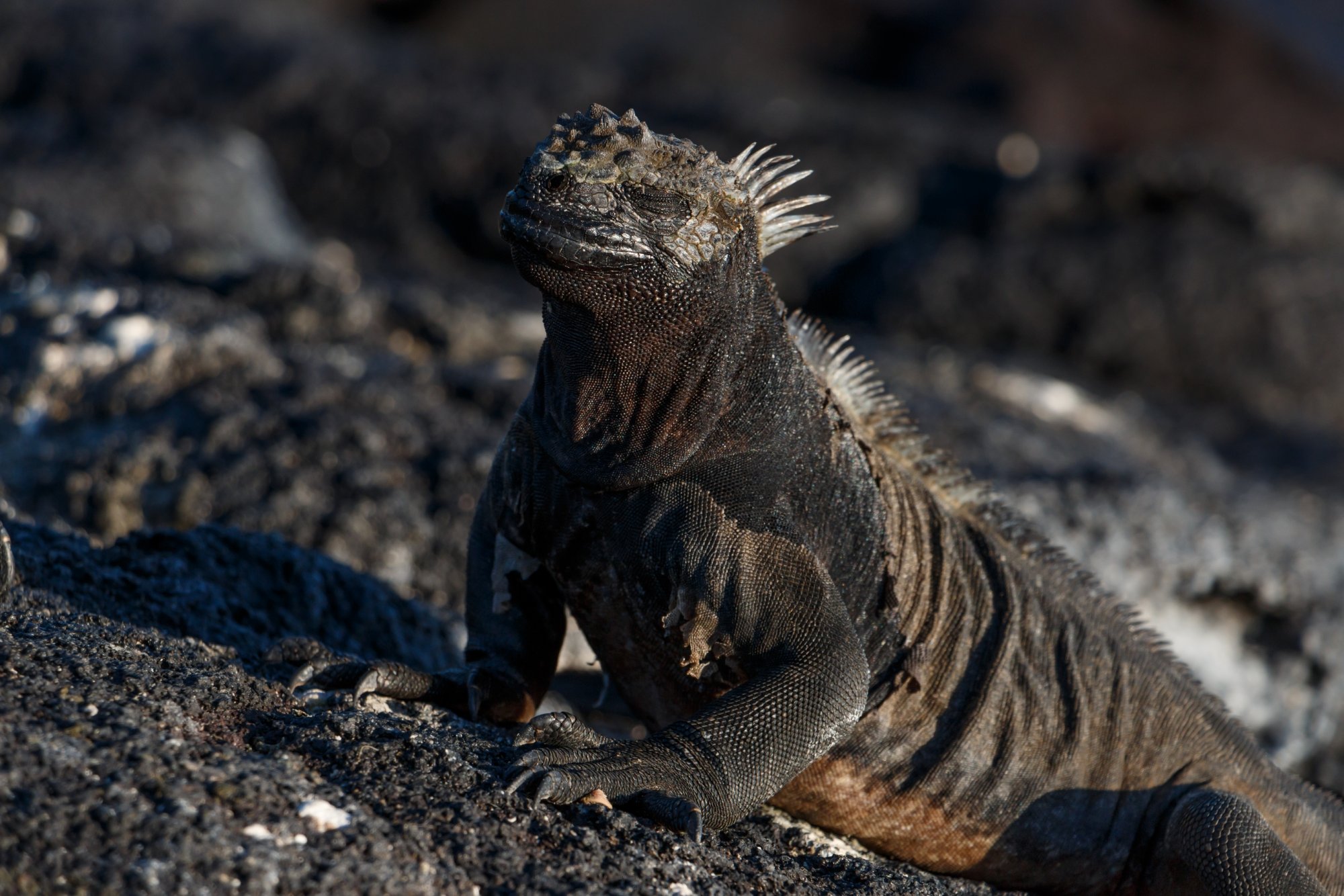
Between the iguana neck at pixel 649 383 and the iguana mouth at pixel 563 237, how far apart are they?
0.14 meters

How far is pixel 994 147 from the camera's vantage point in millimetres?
14211

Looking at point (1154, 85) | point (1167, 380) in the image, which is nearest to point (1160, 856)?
point (1167, 380)

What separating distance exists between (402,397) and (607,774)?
3.61m

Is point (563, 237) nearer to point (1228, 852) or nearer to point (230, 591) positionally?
point (230, 591)

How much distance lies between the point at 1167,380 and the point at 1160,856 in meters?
8.55

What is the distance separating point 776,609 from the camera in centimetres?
292

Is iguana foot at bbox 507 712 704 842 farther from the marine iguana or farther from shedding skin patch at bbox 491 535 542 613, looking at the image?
shedding skin patch at bbox 491 535 542 613

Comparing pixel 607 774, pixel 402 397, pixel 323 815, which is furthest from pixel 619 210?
pixel 402 397

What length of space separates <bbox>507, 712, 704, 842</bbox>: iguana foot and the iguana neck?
555mm

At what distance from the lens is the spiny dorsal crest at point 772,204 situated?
3.02m

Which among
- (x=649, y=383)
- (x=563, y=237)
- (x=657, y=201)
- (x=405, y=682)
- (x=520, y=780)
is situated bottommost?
(x=405, y=682)

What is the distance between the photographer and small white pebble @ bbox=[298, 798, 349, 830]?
2246 millimetres

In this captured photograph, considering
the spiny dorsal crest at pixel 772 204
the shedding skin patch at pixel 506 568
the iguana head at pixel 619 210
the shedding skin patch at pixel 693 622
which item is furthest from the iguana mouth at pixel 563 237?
the shedding skin patch at pixel 506 568

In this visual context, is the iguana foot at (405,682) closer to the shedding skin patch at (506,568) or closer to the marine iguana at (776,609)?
the marine iguana at (776,609)
